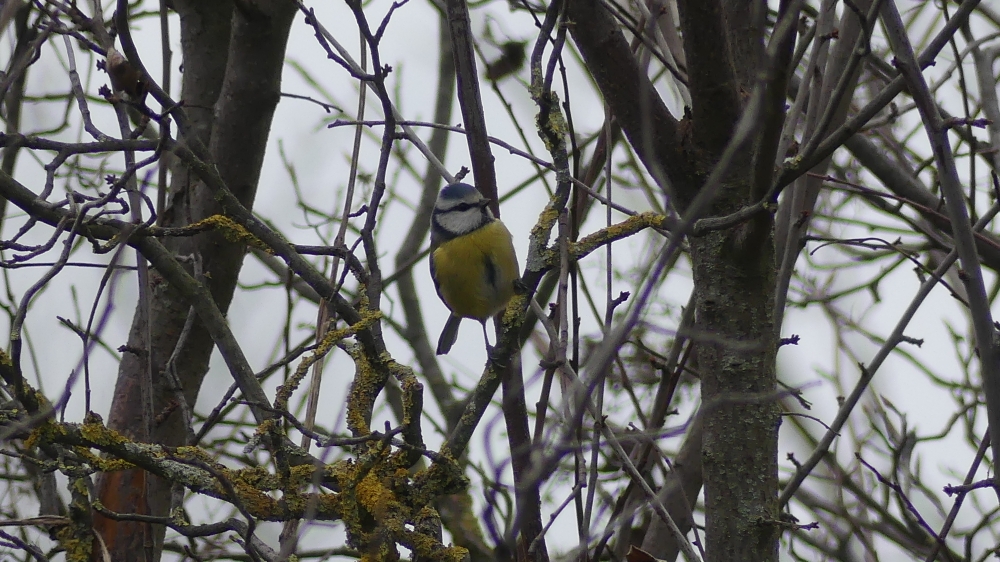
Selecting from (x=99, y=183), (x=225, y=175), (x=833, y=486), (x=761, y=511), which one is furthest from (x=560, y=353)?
(x=99, y=183)

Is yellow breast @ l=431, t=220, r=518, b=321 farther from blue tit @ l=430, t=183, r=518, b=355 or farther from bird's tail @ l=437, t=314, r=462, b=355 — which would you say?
bird's tail @ l=437, t=314, r=462, b=355

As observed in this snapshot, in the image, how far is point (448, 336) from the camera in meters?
4.64

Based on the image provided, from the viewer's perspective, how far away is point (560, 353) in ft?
6.73

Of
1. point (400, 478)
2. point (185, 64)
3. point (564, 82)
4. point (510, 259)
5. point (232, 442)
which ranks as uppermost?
point (185, 64)

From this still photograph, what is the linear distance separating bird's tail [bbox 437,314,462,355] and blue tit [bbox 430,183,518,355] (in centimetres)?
44

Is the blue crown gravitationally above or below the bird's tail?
above

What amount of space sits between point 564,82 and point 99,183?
9.15ft

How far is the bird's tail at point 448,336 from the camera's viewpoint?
4621mm

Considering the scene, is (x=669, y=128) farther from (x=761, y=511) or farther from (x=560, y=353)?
(x=761, y=511)

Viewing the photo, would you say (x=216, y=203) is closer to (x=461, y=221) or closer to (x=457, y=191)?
(x=457, y=191)

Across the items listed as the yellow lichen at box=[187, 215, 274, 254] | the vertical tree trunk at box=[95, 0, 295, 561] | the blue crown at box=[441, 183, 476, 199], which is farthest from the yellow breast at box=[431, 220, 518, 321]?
the yellow lichen at box=[187, 215, 274, 254]

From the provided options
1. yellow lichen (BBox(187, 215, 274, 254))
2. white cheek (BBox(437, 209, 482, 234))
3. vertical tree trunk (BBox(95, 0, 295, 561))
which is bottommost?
yellow lichen (BBox(187, 215, 274, 254))

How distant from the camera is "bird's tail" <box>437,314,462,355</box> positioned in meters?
4.62

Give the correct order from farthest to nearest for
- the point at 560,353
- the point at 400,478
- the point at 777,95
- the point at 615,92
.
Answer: the point at 615,92 → the point at 560,353 → the point at 400,478 → the point at 777,95
